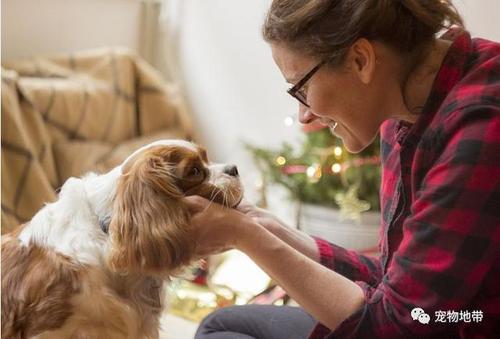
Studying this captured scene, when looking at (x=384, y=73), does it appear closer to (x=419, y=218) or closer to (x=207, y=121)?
(x=419, y=218)

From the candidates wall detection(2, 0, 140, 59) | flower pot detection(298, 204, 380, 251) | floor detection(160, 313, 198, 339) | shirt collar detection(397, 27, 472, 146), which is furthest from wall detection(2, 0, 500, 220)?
shirt collar detection(397, 27, 472, 146)

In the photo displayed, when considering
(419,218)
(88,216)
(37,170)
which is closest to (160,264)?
(88,216)

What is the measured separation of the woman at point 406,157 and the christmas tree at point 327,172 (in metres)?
1.28

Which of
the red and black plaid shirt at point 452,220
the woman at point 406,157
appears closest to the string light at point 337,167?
the woman at point 406,157

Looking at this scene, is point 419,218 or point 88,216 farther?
point 88,216

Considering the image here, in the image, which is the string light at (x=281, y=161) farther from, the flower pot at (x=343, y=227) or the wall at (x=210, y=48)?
the wall at (x=210, y=48)

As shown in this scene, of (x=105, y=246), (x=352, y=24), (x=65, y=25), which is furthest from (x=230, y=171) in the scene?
(x=65, y=25)

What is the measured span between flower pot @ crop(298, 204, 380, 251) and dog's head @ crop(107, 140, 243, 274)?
149 centimetres

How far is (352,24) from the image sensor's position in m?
1.25

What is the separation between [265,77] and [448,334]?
253cm

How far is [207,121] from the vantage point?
3934mm

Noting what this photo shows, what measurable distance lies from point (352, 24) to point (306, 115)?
0.30 meters

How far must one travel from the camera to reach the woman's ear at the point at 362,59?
4.18 ft

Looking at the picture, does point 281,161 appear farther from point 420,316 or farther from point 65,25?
point 420,316
